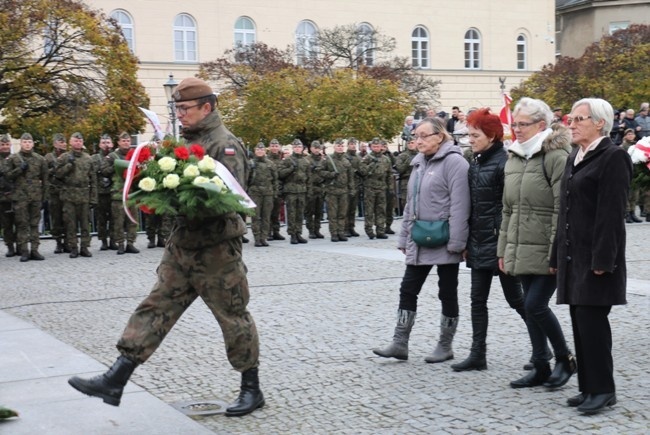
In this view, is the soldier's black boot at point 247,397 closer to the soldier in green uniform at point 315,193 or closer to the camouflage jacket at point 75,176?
the camouflage jacket at point 75,176

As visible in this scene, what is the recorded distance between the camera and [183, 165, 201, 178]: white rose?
6.03 meters

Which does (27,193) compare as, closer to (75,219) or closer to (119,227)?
(75,219)

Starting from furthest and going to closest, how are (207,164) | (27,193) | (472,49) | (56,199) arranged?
(472,49) < (56,199) < (27,193) < (207,164)

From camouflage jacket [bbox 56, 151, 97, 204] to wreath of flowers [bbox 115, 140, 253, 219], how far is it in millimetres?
11719

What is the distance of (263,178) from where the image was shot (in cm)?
1973

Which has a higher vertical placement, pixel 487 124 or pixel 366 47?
pixel 366 47

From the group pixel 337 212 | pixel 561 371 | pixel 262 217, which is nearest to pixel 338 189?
pixel 337 212

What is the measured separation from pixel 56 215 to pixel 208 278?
12.5m

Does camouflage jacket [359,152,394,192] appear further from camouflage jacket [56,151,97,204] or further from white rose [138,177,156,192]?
white rose [138,177,156,192]

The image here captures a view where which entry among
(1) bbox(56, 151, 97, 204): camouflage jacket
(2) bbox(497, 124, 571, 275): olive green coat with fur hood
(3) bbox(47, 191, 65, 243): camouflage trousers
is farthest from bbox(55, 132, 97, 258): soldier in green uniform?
(2) bbox(497, 124, 571, 275): olive green coat with fur hood

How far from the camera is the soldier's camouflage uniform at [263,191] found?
19266mm

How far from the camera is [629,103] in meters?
38.0

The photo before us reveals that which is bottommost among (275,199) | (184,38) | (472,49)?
(275,199)

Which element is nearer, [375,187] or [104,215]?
[104,215]
